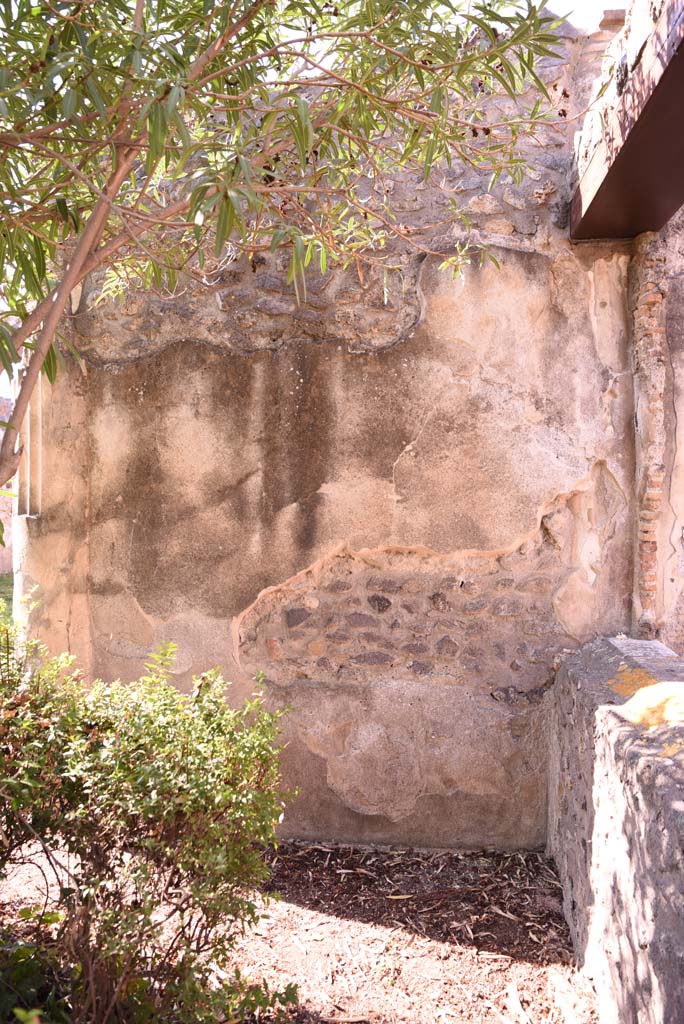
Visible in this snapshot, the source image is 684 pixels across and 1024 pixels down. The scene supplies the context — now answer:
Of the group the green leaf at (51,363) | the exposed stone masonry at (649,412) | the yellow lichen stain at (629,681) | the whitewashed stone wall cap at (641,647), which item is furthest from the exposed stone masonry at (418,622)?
the green leaf at (51,363)

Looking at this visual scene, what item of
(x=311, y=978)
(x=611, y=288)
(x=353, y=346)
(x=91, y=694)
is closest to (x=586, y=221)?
(x=611, y=288)

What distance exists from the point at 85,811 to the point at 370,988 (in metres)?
1.33

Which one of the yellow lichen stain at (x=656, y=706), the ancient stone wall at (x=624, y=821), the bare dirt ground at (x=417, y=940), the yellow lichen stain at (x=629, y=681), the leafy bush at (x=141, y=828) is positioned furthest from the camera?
the yellow lichen stain at (x=629, y=681)

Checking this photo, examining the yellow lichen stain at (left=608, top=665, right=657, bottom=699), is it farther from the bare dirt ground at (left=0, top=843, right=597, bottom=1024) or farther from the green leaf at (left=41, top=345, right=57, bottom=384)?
the green leaf at (left=41, top=345, right=57, bottom=384)

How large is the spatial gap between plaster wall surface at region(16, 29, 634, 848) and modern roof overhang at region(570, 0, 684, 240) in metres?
0.26

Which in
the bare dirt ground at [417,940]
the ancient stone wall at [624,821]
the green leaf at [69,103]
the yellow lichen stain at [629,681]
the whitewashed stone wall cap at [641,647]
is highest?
the green leaf at [69,103]

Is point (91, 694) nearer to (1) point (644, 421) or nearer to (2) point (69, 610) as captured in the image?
(2) point (69, 610)

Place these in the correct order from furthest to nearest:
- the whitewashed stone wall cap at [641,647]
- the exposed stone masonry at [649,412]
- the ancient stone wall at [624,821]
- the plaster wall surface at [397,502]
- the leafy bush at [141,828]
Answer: the plaster wall surface at [397,502], the exposed stone masonry at [649,412], the whitewashed stone wall cap at [641,647], the leafy bush at [141,828], the ancient stone wall at [624,821]

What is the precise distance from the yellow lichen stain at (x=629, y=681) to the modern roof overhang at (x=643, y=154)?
1838mm

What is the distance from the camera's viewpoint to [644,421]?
352 cm

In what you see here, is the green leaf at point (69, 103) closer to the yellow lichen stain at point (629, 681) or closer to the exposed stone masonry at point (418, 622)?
the exposed stone masonry at point (418, 622)

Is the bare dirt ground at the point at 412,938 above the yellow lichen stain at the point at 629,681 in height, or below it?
below

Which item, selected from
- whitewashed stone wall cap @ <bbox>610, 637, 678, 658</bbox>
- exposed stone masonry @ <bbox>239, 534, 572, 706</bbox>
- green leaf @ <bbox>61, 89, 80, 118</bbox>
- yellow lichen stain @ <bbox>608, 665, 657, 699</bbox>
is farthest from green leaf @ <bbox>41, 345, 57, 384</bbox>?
A: whitewashed stone wall cap @ <bbox>610, 637, 678, 658</bbox>

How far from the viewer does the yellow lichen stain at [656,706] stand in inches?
91.7
